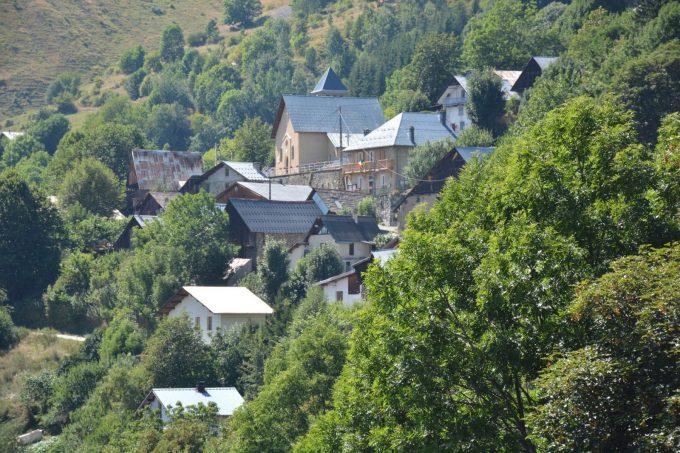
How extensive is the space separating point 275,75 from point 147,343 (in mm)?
106597

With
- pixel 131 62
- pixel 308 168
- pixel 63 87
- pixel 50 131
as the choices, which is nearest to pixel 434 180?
pixel 308 168

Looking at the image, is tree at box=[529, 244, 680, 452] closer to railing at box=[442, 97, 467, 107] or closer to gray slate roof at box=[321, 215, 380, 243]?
gray slate roof at box=[321, 215, 380, 243]

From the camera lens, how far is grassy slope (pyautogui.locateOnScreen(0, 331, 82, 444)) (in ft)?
202

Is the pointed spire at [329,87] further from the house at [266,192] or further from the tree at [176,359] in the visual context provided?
the tree at [176,359]

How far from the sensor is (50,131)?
15438 cm

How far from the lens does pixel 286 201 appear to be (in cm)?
7088

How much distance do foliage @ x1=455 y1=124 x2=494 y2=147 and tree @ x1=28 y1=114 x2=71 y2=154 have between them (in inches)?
3494

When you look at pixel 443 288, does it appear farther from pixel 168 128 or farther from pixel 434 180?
pixel 168 128

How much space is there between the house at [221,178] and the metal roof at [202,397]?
3411cm

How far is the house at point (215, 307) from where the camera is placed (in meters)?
57.8

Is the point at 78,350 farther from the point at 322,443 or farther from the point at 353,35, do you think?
the point at 353,35

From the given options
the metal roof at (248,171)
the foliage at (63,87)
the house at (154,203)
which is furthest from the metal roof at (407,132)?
the foliage at (63,87)

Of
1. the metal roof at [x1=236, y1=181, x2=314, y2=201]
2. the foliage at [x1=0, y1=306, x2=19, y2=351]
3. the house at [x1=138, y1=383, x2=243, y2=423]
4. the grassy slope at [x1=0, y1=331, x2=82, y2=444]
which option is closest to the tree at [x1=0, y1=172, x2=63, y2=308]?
the foliage at [x1=0, y1=306, x2=19, y2=351]

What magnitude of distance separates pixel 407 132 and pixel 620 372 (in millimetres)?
58816
